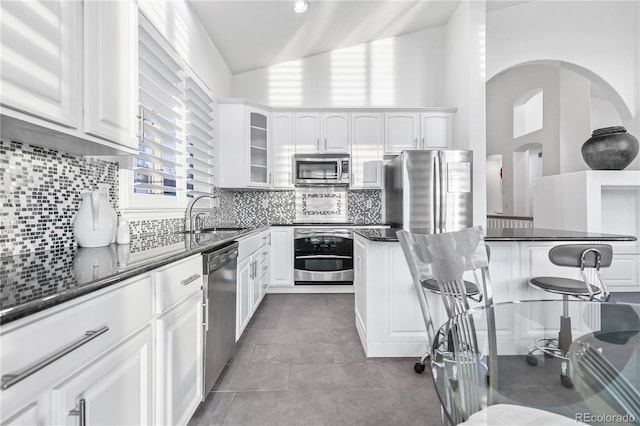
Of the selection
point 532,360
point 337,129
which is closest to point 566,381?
point 532,360

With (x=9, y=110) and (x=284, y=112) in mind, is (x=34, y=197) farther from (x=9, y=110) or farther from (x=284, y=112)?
(x=284, y=112)

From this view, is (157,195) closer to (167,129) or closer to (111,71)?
(167,129)

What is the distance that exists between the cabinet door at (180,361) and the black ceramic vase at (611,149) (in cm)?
443

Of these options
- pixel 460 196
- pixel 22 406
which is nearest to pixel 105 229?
pixel 22 406

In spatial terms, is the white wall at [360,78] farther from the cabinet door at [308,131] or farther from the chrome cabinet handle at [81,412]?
the chrome cabinet handle at [81,412]

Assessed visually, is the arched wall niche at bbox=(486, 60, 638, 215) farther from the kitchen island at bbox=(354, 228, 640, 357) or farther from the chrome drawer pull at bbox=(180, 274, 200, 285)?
the chrome drawer pull at bbox=(180, 274, 200, 285)

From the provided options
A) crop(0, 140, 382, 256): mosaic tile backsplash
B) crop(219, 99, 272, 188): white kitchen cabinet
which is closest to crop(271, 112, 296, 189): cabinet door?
crop(219, 99, 272, 188): white kitchen cabinet

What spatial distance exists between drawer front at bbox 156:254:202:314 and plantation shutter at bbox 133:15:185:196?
3.03 feet

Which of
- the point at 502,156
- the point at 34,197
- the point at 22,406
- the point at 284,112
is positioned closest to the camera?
the point at 22,406

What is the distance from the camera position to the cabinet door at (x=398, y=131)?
4430mm

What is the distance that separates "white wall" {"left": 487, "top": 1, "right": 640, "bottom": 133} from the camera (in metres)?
4.16

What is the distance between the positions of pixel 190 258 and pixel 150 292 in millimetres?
361

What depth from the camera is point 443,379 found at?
94 centimetres

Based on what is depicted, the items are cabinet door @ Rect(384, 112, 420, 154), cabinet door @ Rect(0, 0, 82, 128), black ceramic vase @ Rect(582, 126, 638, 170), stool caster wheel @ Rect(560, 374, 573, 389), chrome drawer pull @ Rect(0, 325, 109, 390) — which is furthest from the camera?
cabinet door @ Rect(384, 112, 420, 154)
